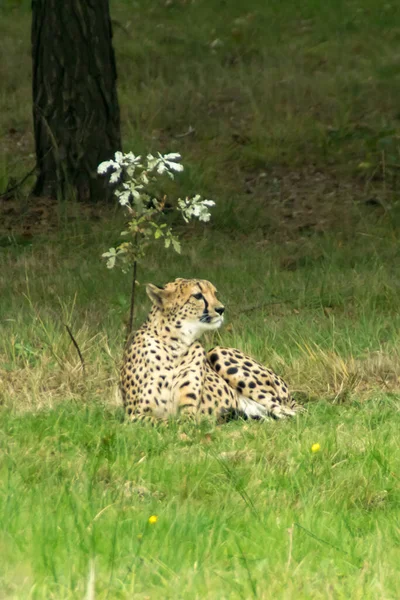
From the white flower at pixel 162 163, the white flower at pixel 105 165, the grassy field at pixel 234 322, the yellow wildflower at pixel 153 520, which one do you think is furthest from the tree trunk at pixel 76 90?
the yellow wildflower at pixel 153 520

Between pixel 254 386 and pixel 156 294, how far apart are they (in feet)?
2.59

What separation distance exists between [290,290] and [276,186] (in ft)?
12.7

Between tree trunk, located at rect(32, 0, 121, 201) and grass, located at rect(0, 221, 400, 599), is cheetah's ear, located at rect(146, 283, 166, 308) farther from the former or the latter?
tree trunk, located at rect(32, 0, 121, 201)

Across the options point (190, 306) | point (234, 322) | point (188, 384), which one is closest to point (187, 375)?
point (188, 384)

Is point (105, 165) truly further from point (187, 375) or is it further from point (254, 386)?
point (254, 386)

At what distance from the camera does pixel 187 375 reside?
21.6 feet

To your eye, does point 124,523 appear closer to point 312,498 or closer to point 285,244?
point 312,498

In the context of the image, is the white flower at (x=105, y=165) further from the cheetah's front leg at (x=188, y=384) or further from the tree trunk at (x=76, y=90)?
the tree trunk at (x=76, y=90)

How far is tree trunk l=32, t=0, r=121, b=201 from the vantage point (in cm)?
1189

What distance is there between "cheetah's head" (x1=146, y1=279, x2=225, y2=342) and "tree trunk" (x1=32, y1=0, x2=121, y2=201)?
5.23 meters

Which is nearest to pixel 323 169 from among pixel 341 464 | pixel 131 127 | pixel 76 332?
pixel 131 127

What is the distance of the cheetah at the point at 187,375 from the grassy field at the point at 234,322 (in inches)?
9.2

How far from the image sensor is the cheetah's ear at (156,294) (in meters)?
6.77

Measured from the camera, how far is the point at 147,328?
22.7ft
